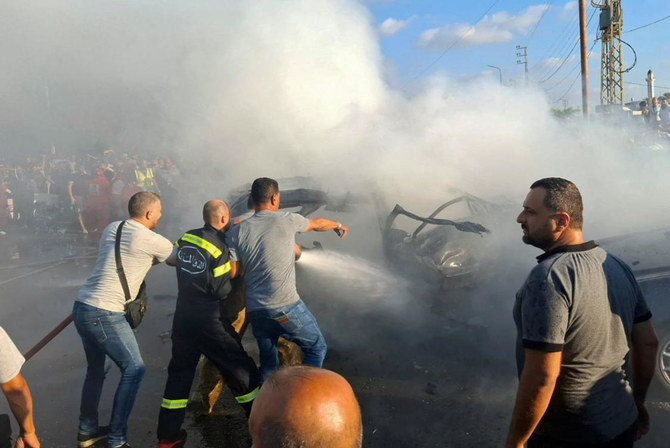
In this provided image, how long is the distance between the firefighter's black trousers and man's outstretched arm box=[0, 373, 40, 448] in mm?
1037

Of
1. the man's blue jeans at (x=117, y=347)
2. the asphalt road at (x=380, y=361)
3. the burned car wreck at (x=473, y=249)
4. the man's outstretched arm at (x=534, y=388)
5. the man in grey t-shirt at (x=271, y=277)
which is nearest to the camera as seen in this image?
the man's outstretched arm at (x=534, y=388)

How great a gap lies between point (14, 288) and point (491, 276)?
7.54 meters

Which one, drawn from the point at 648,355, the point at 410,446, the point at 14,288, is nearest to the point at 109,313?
the point at 410,446

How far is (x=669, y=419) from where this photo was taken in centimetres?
324

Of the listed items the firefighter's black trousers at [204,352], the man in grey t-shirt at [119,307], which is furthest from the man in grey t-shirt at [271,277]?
the man in grey t-shirt at [119,307]

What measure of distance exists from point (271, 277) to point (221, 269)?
33 centimetres

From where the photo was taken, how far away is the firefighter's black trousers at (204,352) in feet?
10.5

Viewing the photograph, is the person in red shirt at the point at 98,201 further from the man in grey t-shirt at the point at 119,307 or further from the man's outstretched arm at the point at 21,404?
the man's outstretched arm at the point at 21,404

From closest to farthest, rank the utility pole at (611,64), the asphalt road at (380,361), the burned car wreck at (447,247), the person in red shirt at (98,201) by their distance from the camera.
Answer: the asphalt road at (380,361), the burned car wreck at (447,247), the person in red shirt at (98,201), the utility pole at (611,64)

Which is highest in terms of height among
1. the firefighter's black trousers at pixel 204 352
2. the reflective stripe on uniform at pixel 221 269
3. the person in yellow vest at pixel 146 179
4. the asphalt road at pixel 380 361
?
the person in yellow vest at pixel 146 179

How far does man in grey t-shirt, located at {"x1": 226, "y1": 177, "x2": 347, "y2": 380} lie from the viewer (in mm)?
3314

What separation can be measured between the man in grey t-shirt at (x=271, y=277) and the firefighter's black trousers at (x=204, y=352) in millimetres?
253

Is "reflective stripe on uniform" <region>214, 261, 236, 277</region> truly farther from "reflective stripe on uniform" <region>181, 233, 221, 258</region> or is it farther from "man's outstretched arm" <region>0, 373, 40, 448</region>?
"man's outstretched arm" <region>0, 373, 40, 448</region>

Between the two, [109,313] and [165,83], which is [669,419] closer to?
[109,313]
